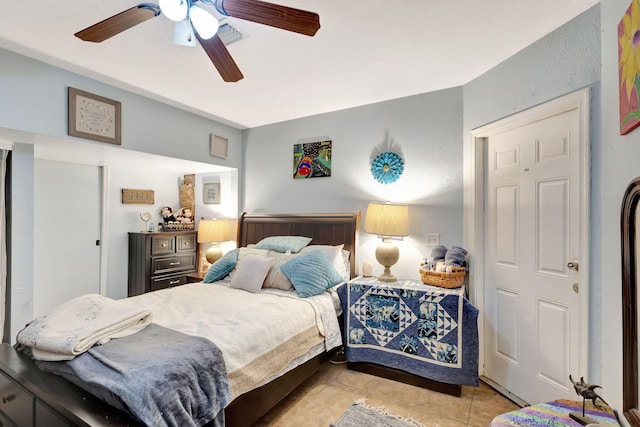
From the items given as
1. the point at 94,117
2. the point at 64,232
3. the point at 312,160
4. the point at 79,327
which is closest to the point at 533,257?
the point at 312,160

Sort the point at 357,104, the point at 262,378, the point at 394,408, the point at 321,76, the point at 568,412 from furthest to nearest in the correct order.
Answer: the point at 357,104
the point at 321,76
the point at 394,408
the point at 262,378
the point at 568,412

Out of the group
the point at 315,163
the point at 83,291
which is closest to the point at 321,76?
the point at 315,163

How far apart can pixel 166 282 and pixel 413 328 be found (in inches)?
121

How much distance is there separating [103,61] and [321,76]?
64.7 inches

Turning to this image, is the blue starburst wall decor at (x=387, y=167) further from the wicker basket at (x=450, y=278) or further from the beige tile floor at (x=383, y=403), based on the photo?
the beige tile floor at (x=383, y=403)

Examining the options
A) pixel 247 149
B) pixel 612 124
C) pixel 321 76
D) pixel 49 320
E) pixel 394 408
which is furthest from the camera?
pixel 247 149

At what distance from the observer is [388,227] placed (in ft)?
8.73

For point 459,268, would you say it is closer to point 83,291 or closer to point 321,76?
point 321,76

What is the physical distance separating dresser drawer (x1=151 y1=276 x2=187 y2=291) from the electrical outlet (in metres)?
3.11

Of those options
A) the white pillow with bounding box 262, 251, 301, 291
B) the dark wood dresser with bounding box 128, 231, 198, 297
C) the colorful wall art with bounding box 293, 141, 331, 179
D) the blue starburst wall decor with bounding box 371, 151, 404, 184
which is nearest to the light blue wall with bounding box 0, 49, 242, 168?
the colorful wall art with bounding box 293, 141, 331, 179

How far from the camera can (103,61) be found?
2.25 meters

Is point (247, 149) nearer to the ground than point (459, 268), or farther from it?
farther from it

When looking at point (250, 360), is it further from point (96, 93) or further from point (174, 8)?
point (96, 93)

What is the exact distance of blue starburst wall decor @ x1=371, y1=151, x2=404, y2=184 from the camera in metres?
2.89
